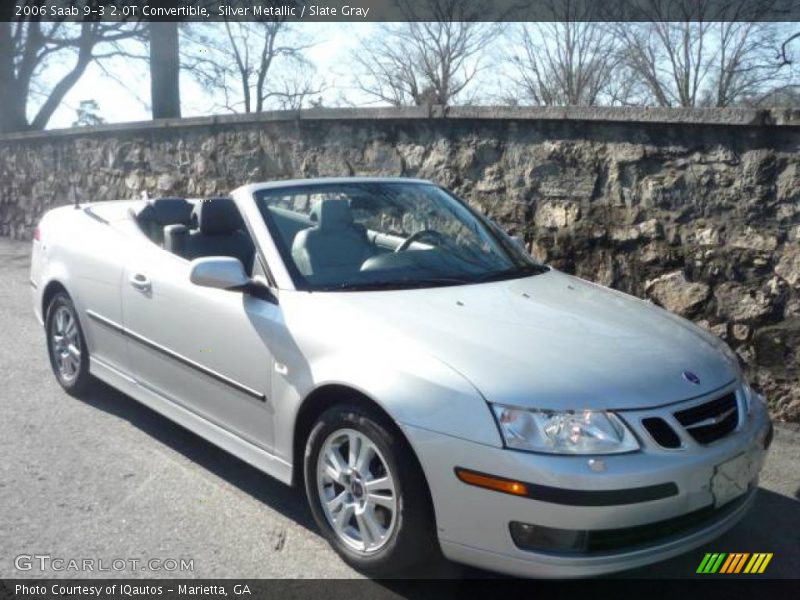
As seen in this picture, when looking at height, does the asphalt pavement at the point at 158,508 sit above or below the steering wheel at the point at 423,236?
below

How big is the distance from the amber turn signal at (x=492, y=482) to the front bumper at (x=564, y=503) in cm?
2

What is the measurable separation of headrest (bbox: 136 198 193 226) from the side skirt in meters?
0.92

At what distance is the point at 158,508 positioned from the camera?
13.1 feet

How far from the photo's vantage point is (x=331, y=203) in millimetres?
4461

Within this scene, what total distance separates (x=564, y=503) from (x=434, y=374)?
64cm

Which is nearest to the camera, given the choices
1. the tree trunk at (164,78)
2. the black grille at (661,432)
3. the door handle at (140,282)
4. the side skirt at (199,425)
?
the black grille at (661,432)

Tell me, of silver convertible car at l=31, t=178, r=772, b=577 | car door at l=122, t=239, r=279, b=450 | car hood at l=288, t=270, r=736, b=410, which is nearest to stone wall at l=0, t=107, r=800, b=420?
silver convertible car at l=31, t=178, r=772, b=577

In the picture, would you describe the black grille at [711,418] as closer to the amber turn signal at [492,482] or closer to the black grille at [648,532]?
the black grille at [648,532]

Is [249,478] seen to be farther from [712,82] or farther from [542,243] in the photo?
[712,82]

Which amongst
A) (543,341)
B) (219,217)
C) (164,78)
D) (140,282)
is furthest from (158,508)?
(164,78)

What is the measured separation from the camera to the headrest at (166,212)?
5.25m

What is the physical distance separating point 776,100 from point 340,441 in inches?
507

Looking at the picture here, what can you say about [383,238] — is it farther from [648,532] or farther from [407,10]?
[407,10]

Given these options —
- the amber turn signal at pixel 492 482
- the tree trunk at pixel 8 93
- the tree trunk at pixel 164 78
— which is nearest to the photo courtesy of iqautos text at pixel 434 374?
the amber turn signal at pixel 492 482
